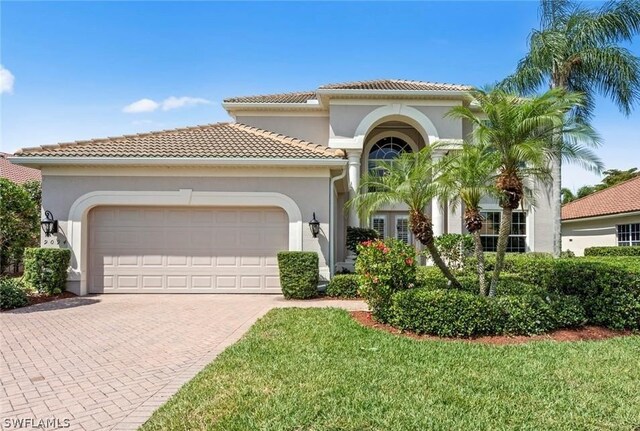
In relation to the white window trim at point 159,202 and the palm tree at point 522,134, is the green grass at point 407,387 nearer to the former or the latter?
the palm tree at point 522,134

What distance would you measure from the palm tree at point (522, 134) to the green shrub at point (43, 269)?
37.8 feet

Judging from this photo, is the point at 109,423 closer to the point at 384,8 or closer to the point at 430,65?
the point at 384,8

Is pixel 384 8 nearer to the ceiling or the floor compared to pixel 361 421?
nearer to the ceiling

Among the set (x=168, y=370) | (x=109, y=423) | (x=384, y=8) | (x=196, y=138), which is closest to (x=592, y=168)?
(x=384, y=8)

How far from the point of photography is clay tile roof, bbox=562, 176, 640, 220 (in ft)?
67.9

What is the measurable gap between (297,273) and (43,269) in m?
7.32

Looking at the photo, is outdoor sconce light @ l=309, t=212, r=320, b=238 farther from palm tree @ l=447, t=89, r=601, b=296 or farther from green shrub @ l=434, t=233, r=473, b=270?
green shrub @ l=434, t=233, r=473, b=270

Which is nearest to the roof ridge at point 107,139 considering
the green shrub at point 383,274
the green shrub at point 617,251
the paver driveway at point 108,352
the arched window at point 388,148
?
the paver driveway at point 108,352

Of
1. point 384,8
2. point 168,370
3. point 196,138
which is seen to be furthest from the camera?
point 196,138

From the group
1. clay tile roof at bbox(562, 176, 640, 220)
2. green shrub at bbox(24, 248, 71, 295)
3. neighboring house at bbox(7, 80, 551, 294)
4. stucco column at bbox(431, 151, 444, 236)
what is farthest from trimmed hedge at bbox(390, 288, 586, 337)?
clay tile roof at bbox(562, 176, 640, 220)

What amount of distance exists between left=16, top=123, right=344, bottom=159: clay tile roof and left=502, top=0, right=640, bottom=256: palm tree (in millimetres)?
11481

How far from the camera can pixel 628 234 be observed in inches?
816

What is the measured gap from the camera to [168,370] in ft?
17.6

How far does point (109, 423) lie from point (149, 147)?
976 centimetres
